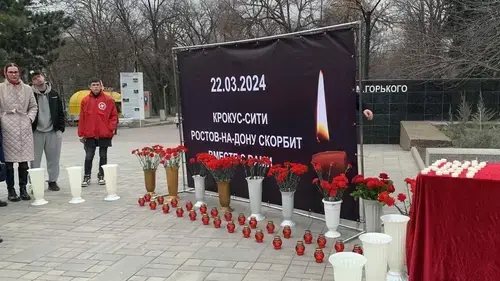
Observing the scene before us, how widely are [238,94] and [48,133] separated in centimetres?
316

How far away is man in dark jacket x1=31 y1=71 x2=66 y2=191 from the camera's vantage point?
6820 mm

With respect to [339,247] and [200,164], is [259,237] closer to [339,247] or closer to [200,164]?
[339,247]

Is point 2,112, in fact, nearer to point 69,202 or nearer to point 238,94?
point 69,202

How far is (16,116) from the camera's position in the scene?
246 inches

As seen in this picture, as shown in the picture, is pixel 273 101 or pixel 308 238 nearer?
pixel 308 238

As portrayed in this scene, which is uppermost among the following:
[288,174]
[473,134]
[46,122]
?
[46,122]

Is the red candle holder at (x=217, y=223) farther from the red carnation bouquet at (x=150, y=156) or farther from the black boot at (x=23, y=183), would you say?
the black boot at (x=23, y=183)

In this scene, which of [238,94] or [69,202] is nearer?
[238,94]

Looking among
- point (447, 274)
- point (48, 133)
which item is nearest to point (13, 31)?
point (48, 133)

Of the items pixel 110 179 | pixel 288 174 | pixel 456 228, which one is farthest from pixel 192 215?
pixel 456 228

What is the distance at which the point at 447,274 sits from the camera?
301 cm

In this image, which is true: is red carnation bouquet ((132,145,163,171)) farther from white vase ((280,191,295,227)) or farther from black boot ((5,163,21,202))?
white vase ((280,191,295,227))

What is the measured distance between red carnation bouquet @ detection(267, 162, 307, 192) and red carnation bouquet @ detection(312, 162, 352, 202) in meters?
0.15

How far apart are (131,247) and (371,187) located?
227 cm
